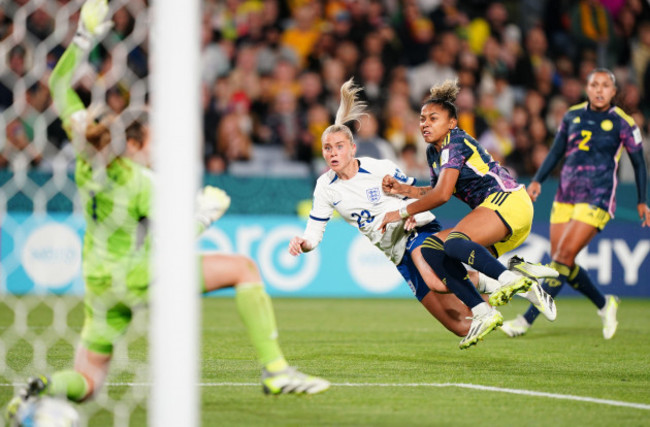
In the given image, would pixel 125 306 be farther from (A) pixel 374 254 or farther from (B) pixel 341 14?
(B) pixel 341 14

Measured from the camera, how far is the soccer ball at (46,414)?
3.95 m

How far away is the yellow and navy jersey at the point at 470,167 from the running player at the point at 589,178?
1716mm

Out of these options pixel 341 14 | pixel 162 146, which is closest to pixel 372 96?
pixel 341 14

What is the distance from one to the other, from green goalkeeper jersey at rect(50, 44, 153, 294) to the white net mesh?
3052mm

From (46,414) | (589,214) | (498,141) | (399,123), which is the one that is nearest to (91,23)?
(46,414)

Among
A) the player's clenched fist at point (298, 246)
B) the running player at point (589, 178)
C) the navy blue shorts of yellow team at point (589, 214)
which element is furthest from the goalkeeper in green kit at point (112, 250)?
the navy blue shorts of yellow team at point (589, 214)

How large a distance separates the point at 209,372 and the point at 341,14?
9557 mm

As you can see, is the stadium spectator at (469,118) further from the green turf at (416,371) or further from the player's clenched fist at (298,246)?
the player's clenched fist at (298,246)

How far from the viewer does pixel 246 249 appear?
478 inches

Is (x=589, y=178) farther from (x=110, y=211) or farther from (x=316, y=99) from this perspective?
(x=316, y=99)

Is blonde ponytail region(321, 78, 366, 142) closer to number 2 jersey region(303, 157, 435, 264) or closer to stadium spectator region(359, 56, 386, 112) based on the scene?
number 2 jersey region(303, 157, 435, 264)

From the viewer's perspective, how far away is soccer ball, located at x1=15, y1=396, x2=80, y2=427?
395 cm

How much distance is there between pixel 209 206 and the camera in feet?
14.6

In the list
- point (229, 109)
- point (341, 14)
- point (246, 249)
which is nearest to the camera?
point (246, 249)
